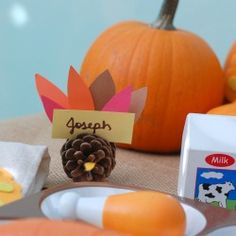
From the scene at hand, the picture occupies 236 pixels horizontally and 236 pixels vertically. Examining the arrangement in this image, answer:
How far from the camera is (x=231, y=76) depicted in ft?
2.95

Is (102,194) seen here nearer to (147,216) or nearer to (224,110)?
(147,216)

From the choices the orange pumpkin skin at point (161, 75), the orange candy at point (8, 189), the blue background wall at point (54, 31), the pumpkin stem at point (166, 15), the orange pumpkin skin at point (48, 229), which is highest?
the blue background wall at point (54, 31)

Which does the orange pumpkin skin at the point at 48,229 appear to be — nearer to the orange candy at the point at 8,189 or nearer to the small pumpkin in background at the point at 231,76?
the orange candy at the point at 8,189

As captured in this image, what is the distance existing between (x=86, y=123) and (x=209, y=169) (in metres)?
0.18

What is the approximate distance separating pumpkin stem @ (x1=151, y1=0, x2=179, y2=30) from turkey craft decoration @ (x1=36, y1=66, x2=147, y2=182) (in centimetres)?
28

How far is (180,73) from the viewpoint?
2.77ft

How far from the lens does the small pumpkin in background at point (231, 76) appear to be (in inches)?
35.2

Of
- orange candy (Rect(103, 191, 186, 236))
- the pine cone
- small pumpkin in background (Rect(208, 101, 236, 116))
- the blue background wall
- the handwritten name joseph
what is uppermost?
the blue background wall

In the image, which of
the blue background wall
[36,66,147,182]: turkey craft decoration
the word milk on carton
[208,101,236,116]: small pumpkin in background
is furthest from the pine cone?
the blue background wall

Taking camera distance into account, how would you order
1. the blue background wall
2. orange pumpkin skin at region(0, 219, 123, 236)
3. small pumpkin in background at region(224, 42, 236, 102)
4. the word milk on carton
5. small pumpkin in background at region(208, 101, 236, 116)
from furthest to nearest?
the blue background wall, small pumpkin in background at region(224, 42, 236, 102), small pumpkin in background at region(208, 101, 236, 116), the word milk on carton, orange pumpkin skin at region(0, 219, 123, 236)

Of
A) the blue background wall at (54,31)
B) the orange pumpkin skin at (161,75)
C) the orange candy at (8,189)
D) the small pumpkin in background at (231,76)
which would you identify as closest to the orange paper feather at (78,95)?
the orange candy at (8,189)

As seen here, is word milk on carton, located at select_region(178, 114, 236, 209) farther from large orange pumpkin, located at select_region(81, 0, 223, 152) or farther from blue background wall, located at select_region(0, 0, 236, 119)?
blue background wall, located at select_region(0, 0, 236, 119)

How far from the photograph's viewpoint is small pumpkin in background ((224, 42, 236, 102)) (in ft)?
2.93

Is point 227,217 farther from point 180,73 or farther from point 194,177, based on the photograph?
point 180,73
